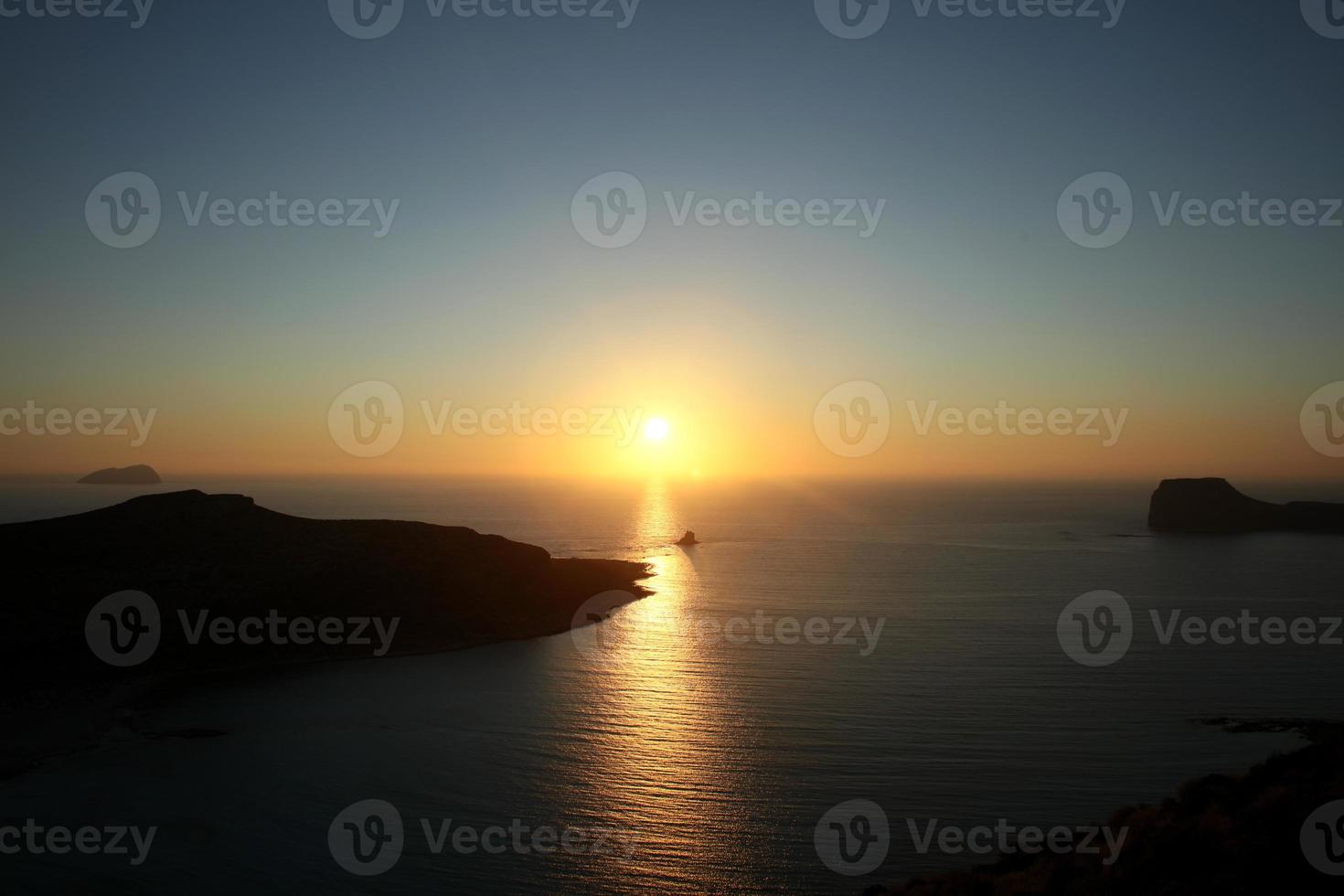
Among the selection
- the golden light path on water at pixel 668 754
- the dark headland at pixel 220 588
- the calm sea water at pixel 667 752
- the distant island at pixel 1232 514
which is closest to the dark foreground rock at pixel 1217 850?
the calm sea water at pixel 667 752

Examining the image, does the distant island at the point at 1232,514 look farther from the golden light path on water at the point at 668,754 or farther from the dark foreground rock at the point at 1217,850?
the dark foreground rock at the point at 1217,850

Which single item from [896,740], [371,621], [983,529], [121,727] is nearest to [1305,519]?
[983,529]

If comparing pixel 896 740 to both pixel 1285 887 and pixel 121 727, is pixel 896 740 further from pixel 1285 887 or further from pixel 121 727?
pixel 121 727

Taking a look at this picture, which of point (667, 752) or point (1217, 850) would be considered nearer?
point (1217, 850)

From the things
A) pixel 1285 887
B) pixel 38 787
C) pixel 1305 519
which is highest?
pixel 1305 519

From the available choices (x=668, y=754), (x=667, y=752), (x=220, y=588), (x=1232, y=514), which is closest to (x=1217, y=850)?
(x=668, y=754)

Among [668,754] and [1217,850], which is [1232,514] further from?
[1217,850]
